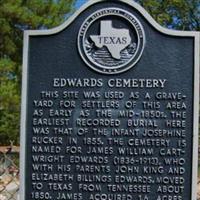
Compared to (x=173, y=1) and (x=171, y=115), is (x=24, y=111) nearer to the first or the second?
(x=171, y=115)

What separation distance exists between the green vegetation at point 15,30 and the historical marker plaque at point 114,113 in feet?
50.3

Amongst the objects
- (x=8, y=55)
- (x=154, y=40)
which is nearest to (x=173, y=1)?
(x=8, y=55)

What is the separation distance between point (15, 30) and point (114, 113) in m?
17.7

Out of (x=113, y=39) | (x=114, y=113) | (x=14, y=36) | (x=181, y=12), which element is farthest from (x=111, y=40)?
(x=181, y=12)

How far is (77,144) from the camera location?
554 cm

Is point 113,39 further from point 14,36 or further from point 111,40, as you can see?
point 14,36

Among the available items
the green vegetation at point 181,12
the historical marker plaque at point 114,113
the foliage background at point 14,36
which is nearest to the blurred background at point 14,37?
the foliage background at point 14,36

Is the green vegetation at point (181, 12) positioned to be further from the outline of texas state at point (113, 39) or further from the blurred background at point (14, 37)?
the outline of texas state at point (113, 39)

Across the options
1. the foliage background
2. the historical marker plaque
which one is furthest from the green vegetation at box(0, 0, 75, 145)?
the historical marker plaque

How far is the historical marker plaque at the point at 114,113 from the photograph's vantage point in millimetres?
5496

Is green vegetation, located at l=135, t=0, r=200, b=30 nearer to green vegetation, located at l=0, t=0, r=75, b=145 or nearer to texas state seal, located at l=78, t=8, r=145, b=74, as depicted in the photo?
green vegetation, located at l=0, t=0, r=75, b=145

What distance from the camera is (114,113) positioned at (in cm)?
553

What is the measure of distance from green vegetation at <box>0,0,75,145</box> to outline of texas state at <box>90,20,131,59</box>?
50.8 feet

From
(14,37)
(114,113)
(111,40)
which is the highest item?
(14,37)
